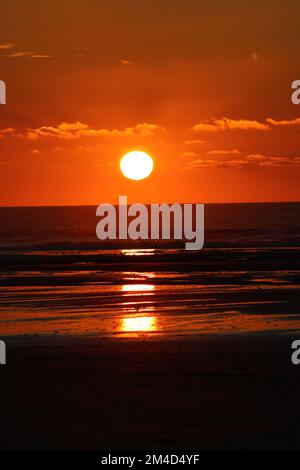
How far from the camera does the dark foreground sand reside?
43.2 feet

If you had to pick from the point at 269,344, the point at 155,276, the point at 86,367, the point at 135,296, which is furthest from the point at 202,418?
the point at 155,276

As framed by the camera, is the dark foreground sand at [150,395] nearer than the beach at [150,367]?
Yes

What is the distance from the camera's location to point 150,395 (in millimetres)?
15672

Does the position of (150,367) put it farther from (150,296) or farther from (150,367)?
(150,296)

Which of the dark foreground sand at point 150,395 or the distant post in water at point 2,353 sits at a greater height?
the distant post in water at point 2,353

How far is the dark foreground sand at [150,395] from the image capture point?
43.2 feet

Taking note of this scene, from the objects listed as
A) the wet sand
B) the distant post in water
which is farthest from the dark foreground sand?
the distant post in water

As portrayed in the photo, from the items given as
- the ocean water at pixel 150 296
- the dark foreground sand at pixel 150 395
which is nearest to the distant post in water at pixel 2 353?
the dark foreground sand at pixel 150 395

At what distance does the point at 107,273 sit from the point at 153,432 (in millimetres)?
35098

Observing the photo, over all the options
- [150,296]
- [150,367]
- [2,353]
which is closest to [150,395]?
[150,367]

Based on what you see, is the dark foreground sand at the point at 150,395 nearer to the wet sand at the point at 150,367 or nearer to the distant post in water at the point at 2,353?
the wet sand at the point at 150,367

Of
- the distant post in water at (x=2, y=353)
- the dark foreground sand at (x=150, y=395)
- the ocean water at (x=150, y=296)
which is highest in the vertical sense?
the ocean water at (x=150, y=296)

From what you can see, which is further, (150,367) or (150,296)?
(150,296)

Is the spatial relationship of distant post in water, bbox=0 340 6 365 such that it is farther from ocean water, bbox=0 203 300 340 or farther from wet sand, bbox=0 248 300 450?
ocean water, bbox=0 203 300 340
